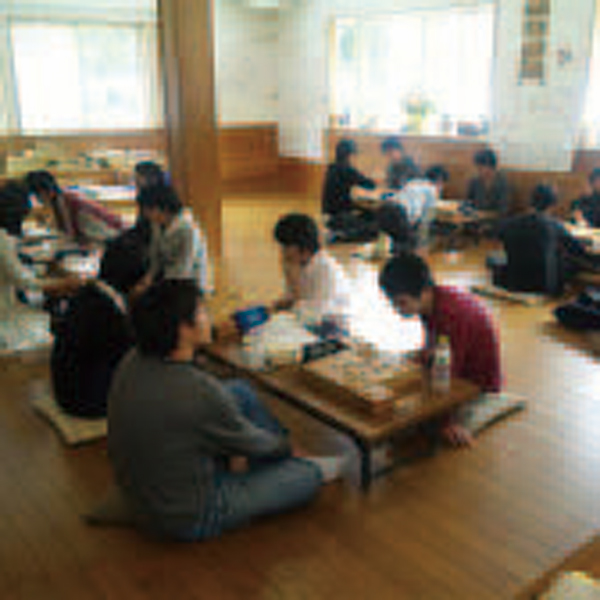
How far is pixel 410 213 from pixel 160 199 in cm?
287

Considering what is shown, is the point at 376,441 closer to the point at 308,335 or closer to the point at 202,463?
the point at 202,463

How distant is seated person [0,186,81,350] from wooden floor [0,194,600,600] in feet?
2.47

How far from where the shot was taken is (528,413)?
10.6ft

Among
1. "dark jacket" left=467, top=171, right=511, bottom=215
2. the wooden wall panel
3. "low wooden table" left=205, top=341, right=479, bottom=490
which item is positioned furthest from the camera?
the wooden wall panel

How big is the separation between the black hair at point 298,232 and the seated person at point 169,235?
955 millimetres

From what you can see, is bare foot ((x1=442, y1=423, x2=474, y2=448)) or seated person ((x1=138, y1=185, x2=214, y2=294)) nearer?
Answer: bare foot ((x1=442, y1=423, x2=474, y2=448))

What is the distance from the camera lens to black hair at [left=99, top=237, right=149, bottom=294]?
3584 mm

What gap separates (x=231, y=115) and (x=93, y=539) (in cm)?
913

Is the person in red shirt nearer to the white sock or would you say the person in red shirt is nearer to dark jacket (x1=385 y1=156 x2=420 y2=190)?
the white sock

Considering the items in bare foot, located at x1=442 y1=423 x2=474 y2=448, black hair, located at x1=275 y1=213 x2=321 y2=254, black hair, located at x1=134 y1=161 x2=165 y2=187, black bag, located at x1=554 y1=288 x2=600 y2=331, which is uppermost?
black hair, located at x1=134 y1=161 x2=165 y2=187

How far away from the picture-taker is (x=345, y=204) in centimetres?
705

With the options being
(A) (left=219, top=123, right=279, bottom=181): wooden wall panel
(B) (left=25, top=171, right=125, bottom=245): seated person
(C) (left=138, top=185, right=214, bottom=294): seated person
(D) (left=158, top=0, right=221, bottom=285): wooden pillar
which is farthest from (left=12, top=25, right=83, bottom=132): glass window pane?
(C) (left=138, top=185, right=214, bottom=294): seated person

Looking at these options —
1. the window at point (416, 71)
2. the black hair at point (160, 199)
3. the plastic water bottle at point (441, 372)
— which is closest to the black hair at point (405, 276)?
the plastic water bottle at point (441, 372)

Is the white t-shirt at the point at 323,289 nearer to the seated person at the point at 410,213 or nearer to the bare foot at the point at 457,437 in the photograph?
the bare foot at the point at 457,437
